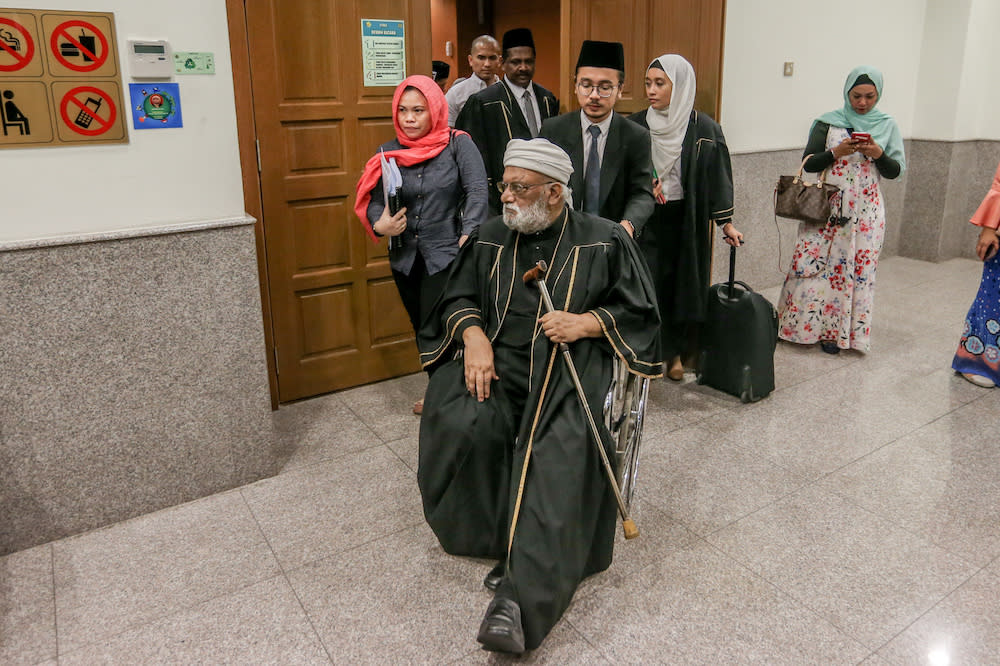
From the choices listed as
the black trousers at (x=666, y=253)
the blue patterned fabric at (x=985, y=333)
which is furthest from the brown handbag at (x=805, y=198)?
the black trousers at (x=666, y=253)

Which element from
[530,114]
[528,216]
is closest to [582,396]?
[528,216]

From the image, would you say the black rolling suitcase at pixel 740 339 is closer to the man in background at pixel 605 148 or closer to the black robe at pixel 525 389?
the man in background at pixel 605 148

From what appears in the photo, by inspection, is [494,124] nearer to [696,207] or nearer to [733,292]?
[696,207]

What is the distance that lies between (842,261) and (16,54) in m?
3.82

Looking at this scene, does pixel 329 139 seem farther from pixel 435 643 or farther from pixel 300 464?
pixel 435 643

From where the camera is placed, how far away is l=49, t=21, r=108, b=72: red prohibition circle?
232 cm

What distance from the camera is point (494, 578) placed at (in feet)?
7.50

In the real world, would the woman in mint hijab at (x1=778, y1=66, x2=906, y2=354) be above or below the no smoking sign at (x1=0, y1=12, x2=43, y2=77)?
below

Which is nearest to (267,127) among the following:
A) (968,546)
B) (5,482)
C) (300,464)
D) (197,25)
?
(197,25)

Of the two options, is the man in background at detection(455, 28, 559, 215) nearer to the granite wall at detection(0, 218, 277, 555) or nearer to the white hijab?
the white hijab

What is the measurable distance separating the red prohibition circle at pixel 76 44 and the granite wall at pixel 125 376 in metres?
0.52

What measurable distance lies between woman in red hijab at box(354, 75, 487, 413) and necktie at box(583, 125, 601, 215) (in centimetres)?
44

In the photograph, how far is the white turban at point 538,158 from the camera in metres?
2.19

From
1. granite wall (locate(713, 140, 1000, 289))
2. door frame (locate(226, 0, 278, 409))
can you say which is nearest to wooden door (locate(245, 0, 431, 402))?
door frame (locate(226, 0, 278, 409))
